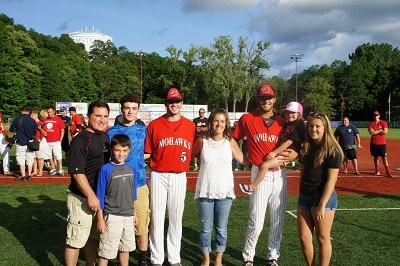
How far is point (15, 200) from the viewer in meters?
8.75

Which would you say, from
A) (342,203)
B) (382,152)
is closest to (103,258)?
(342,203)

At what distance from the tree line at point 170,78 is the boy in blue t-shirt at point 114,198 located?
52054mm

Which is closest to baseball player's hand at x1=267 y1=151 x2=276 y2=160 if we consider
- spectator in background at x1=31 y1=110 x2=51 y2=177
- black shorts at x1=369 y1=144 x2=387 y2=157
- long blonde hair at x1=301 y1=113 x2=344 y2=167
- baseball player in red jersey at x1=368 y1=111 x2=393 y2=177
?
long blonde hair at x1=301 y1=113 x2=344 y2=167

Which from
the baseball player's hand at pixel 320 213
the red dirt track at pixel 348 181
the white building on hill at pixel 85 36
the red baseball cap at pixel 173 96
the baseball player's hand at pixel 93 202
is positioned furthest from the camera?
the white building on hill at pixel 85 36

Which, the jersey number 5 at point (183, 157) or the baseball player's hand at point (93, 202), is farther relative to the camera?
the jersey number 5 at point (183, 157)

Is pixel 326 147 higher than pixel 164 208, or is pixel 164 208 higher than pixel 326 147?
pixel 326 147

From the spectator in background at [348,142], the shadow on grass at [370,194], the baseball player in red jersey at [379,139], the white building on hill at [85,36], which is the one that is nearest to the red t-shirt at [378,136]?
the baseball player in red jersey at [379,139]

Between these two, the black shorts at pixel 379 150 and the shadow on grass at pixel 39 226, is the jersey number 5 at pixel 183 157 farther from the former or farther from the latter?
the black shorts at pixel 379 150

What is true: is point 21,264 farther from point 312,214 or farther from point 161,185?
point 312,214

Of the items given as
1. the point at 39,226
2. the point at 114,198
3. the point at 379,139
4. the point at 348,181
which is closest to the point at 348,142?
the point at 379,139

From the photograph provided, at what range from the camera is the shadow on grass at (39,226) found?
5562 millimetres

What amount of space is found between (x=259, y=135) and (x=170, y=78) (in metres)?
70.6

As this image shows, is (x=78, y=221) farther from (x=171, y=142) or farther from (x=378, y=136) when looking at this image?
(x=378, y=136)

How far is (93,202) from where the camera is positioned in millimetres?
3842
